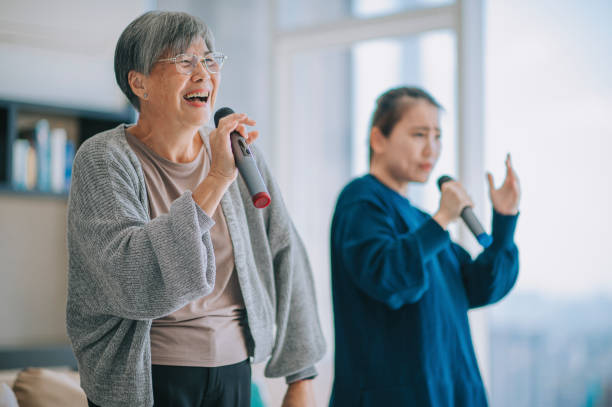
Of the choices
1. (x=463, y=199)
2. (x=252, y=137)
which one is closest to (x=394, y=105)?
(x=463, y=199)

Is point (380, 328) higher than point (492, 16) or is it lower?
lower

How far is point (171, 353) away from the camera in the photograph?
3.44 ft

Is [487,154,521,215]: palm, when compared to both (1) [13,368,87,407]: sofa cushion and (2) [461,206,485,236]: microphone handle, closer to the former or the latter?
(2) [461,206,485,236]: microphone handle

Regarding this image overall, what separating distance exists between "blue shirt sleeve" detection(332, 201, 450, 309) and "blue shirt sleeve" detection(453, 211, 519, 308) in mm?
258

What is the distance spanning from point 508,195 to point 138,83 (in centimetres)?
104

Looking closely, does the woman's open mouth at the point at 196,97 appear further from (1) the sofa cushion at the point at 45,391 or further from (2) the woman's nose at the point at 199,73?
(1) the sofa cushion at the point at 45,391

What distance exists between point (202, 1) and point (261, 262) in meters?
2.94

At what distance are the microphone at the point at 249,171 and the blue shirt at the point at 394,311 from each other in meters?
0.51

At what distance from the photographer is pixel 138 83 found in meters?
1.12

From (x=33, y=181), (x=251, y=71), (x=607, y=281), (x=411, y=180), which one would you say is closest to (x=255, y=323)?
(x=411, y=180)

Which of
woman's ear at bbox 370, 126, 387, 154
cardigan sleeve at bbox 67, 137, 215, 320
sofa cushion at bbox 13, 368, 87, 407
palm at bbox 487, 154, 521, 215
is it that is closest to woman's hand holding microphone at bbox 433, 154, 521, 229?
palm at bbox 487, 154, 521, 215

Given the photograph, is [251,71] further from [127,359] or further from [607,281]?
[127,359]

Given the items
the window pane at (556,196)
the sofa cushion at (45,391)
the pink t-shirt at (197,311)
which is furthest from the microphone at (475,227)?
the window pane at (556,196)

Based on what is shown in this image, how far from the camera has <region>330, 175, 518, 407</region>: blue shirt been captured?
1.40 metres
